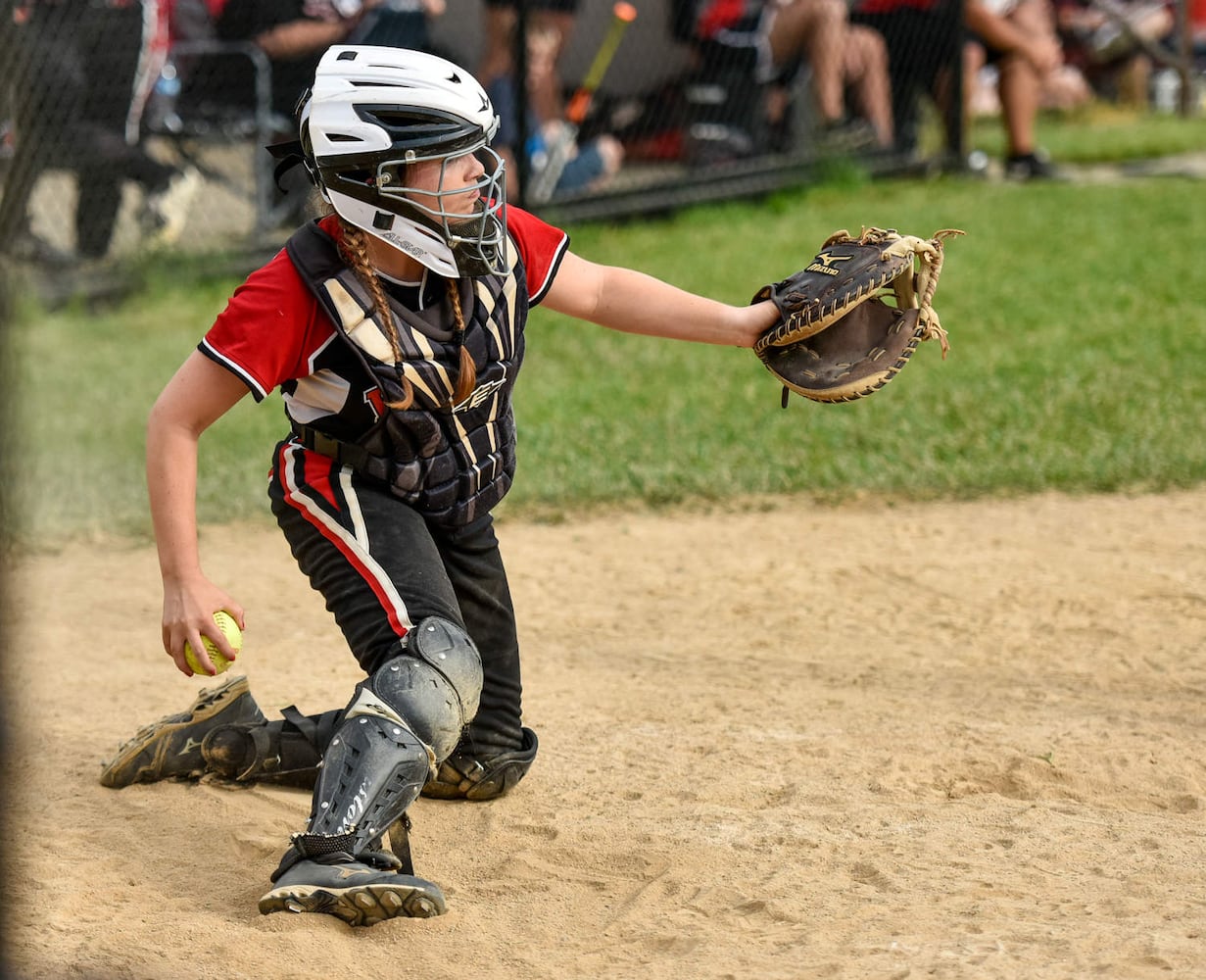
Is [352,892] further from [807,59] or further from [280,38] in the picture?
[807,59]

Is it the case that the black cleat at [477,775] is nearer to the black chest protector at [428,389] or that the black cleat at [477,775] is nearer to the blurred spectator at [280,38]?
the black chest protector at [428,389]

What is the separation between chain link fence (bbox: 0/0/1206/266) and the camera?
8.08 metres

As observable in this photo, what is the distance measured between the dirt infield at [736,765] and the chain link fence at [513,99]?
11.2 feet

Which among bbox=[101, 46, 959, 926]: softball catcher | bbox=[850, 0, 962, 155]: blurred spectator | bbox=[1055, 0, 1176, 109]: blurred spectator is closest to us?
bbox=[101, 46, 959, 926]: softball catcher

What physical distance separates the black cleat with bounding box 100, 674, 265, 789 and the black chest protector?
2.40ft

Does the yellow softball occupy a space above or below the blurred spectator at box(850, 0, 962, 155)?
below

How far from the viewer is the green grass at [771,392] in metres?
5.88

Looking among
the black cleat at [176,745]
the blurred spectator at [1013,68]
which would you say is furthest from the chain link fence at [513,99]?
the black cleat at [176,745]

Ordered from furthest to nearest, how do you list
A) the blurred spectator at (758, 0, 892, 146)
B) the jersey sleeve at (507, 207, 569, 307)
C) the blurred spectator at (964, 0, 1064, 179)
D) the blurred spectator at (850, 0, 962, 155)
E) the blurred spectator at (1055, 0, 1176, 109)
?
the blurred spectator at (1055, 0, 1176, 109) < the blurred spectator at (964, 0, 1064, 179) < the blurred spectator at (850, 0, 962, 155) < the blurred spectator at (758, 0, 892, 146) < the jersey sleeve at (507, 207, 569, 307)

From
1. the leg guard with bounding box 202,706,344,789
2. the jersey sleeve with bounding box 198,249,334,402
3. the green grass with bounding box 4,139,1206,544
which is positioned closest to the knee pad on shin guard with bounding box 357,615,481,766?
the jersey sleeve with bounding box 198,249,334,402

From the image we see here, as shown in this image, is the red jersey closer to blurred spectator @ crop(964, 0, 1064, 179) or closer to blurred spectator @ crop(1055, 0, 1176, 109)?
blurred spectator @ crop(964, 0, 1064, 179)

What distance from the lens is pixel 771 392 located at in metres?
6.99

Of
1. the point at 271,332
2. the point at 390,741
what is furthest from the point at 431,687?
the point at 271,332

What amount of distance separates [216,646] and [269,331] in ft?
1.94
